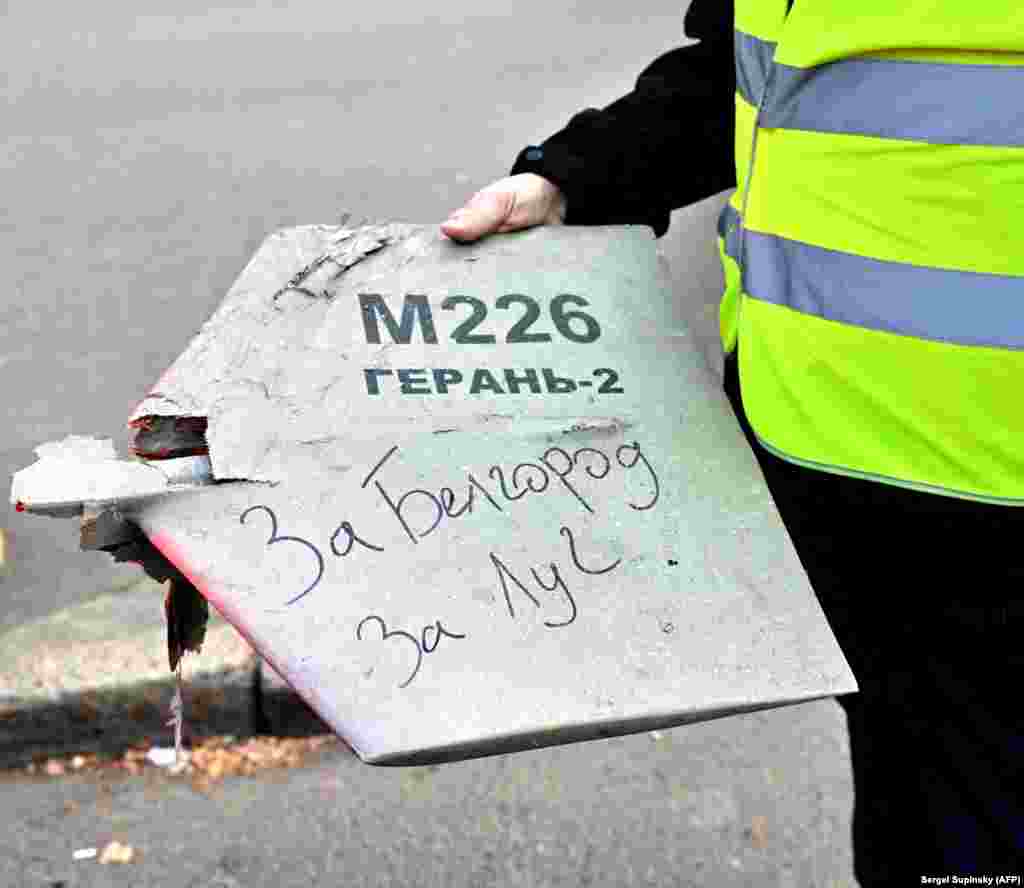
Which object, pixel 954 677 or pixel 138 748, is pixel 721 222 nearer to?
pixel 954 677

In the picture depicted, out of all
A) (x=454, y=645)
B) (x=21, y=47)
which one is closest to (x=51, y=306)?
(x=21, y=47)

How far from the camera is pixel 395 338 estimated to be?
4.21ft

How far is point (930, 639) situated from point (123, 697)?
1955 mm

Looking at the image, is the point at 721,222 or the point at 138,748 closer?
the point at 721,222

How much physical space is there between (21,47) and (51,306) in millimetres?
2621

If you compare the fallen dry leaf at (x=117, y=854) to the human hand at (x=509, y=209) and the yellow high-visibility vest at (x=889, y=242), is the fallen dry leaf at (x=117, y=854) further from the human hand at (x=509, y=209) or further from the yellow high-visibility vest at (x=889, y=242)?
the yellow high-visibility vest at (x=889, y=242)

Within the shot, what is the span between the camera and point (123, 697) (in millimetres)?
2721

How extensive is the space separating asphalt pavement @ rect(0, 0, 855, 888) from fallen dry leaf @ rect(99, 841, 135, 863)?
0.06 feet

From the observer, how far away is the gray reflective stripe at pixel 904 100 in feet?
3.37

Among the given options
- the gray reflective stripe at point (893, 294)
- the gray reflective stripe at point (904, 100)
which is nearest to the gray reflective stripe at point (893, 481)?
the gray reflective stripe at point (893, 294)

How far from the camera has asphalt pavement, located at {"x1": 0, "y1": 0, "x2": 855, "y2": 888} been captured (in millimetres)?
2479

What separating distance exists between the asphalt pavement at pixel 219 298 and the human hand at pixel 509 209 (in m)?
1.44

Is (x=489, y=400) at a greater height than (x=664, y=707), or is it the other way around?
(x=489, y=400)

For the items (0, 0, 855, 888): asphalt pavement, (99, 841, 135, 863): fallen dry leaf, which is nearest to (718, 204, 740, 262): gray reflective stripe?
(0, 0, 855, 888): asphalt pavement
